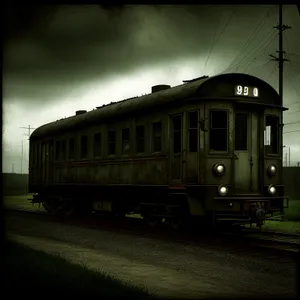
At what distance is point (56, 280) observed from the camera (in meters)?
6.80

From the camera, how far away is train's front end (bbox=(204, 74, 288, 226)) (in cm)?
1282

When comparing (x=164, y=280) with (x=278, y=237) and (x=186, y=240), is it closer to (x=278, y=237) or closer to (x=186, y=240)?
(x=186, y=240)

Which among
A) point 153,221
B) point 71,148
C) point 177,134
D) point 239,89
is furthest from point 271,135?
point 71,148

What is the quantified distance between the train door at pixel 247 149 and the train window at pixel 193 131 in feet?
3.78

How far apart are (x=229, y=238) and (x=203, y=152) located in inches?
93.2

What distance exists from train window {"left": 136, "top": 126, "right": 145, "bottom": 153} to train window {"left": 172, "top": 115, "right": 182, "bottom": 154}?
5.32 feet

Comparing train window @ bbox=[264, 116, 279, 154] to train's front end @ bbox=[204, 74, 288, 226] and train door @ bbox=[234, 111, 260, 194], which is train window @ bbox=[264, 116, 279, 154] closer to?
train's front end @ bbox=[204, 74, 288, 226]

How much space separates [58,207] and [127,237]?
9083 millimetres

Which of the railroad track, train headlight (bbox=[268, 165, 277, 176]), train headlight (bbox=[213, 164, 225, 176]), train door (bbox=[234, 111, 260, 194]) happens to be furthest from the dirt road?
train headlight (bbox=[268, 165, 277, 176])

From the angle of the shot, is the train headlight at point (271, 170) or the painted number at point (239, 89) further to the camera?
the train headlight at point (271, 170)

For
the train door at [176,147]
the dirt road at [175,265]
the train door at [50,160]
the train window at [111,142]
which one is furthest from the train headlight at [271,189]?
the train door at [50,160]

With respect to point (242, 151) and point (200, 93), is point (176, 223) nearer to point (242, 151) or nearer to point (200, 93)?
point (242, 151)

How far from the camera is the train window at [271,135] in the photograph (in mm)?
14077

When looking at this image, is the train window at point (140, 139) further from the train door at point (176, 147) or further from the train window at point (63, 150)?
the train window at point (63, 150)
